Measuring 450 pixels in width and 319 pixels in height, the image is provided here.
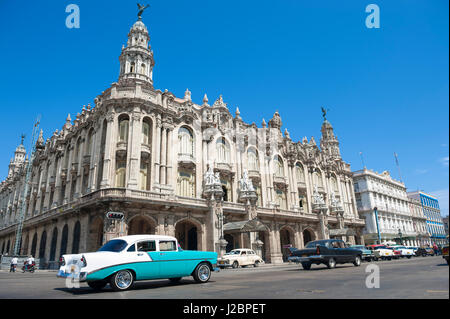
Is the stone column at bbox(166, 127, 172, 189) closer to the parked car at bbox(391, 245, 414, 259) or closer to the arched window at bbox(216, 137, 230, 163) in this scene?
the arched window at bbox(216, 137, 230, 163)

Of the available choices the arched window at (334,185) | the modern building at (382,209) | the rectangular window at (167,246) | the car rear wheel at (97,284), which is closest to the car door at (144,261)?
the rectangular window at (167,246)

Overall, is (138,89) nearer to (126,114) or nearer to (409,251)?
(126,114)

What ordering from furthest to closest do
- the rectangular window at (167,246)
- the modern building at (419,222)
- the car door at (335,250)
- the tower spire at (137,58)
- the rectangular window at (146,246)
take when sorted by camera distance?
the modern building at (419,222) < the tower spire at (137,58) < the car door at (335,250) < the rectangular window at (167,246) < the rectangular window at (146,246)

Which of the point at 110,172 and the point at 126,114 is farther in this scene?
the point at 126,114

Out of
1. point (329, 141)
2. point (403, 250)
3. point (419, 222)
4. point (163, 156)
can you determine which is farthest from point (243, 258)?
point (419, 222)

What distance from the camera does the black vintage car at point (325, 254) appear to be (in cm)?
1650

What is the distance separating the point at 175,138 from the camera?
3341 cm

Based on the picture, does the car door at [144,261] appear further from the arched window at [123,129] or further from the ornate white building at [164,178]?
the arched window at [123,129]

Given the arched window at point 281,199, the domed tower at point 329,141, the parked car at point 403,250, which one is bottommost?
the parked car at point 403,250

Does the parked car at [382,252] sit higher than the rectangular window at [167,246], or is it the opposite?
the rectangular window at [167,246]

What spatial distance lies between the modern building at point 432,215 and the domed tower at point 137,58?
7381 cm
